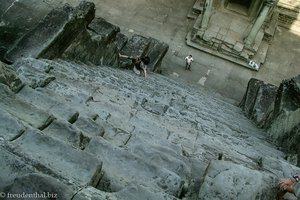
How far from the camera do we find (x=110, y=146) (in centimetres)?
369

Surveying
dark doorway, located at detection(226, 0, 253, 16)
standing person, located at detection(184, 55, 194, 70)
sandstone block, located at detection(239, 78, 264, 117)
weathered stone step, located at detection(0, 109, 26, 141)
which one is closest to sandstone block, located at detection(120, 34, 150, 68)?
standing person, located at detection(184, 55, 194, 70)

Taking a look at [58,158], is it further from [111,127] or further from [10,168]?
[111,127]

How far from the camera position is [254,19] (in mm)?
13391

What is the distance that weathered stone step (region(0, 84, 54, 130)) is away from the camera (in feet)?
11.0

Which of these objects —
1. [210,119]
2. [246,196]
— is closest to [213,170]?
[246,196]

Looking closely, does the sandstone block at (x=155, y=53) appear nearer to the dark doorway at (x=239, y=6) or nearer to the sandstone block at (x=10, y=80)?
the dark doorway at (x=239, y=6)

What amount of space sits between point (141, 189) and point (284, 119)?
4.90 meters

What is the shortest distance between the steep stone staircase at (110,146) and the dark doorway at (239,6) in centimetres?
756

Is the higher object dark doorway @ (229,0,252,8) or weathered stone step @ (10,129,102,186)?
weathered stone step @ (10,129,102,186)

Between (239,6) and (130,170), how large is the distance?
453 inches

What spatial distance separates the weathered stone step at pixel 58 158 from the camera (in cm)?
278

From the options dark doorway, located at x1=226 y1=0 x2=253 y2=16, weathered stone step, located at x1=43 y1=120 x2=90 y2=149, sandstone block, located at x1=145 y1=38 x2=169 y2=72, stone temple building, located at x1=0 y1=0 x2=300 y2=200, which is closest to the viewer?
stone temple building, located at x1=0 y1=0 x2=300 y2=200

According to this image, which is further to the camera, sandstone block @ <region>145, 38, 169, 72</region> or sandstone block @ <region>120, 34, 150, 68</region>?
sandstone block @ <region>145, 38, 169, 72</region>

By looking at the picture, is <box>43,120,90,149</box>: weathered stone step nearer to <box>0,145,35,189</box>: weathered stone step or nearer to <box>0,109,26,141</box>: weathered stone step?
<box>0,109,26,141</box>: weathered stone step
